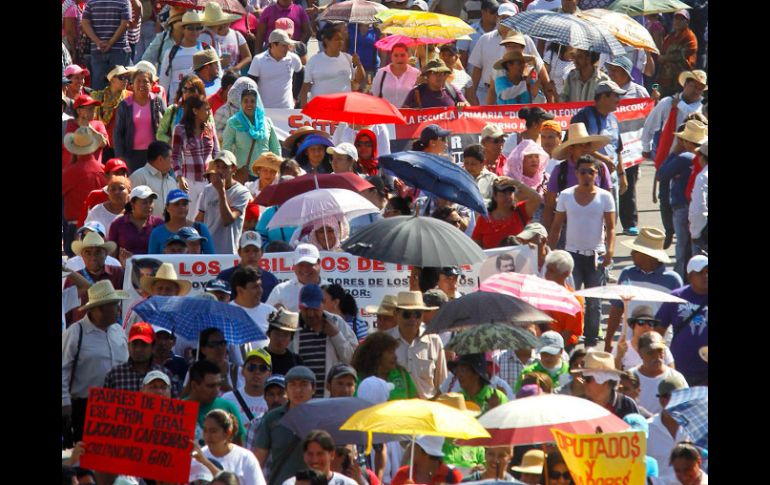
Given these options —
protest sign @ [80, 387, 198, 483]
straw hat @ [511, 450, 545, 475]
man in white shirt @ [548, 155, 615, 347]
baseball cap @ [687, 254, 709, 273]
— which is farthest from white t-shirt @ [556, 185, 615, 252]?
protest sign @ [80, 387, 198, 483]

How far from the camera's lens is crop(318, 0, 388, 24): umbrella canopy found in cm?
2200

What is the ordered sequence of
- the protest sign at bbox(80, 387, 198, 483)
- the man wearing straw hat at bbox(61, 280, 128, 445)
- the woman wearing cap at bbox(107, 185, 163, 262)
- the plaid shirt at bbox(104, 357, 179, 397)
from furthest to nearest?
the woman wearing cap at bbox(107, 185, 163, 262)
the man wearing straw hat at bbox(61, 280, 128, 445)
the plaid shirt at bbox(104, 357, 179, 397)
the protest sign at bbox(80, 387, 198, 483)

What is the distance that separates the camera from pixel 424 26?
68.2 feet

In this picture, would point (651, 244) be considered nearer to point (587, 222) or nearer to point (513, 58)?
point (587, 222)

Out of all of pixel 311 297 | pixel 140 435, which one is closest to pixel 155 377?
pixel 140 435

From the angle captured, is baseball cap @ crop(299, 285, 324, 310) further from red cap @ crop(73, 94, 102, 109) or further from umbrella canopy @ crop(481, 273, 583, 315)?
red cap @ crop(73, 94, 102, 109)

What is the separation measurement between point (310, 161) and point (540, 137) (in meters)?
2.25

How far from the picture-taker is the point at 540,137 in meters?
18.2

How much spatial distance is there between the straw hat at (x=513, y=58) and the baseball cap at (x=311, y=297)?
7.34m

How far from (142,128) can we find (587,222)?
4.62 meters

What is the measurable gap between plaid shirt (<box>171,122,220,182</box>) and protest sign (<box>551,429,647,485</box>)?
7538mm

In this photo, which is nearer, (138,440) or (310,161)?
(138,440)
